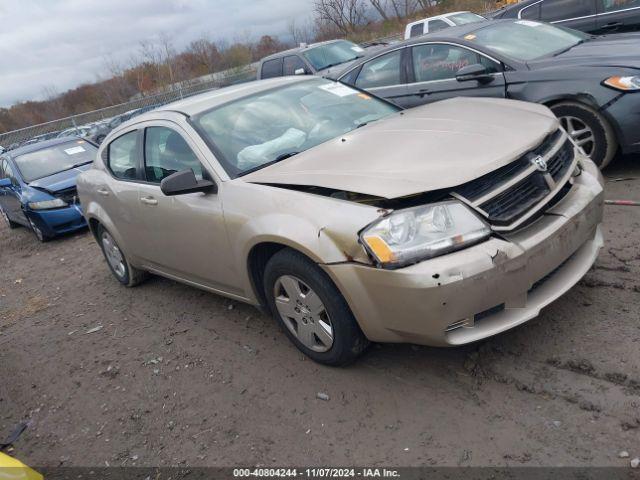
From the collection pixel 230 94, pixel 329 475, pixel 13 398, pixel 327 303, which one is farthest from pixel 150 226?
pixel 329 475

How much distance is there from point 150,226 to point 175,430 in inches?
68.9

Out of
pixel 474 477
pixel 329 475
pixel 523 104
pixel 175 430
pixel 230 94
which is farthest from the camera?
pixel 230 94

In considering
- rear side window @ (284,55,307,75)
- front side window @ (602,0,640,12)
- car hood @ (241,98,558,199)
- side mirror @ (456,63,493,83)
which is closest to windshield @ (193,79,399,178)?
car hood @ (241,98,558,199)

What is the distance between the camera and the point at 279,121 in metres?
3.85

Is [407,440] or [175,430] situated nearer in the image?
[407,440]

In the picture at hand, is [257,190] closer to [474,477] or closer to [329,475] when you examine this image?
[329,475]

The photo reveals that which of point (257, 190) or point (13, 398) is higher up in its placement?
Result: point (257, 190)

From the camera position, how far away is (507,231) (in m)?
2.65

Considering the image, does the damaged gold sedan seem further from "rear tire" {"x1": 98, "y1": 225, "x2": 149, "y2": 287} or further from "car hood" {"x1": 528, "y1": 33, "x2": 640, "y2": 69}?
"car hood" {"x1": 528, "y1": 33, "x2": 640, "y2": 69}

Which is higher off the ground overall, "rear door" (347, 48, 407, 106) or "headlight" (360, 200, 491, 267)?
"rear door" (347, 48, 407, 106)

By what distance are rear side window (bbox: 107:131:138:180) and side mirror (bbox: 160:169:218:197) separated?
1.25 meters

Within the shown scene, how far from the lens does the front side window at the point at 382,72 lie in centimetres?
665

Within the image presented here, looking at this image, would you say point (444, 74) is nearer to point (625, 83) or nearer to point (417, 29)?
point (625, 83)

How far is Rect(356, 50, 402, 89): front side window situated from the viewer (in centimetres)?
665
